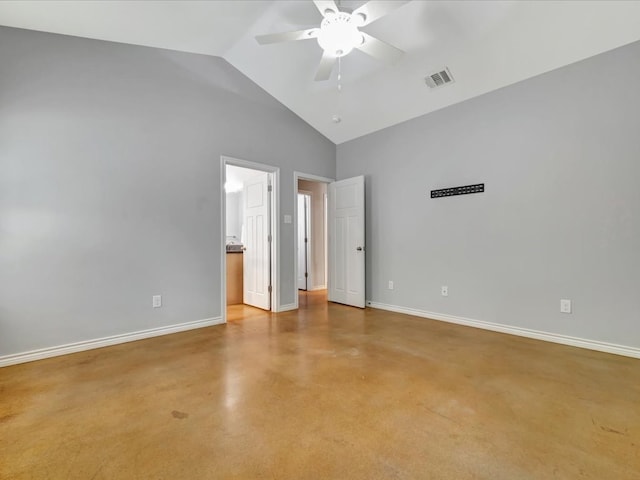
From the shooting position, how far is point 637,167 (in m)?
2.66

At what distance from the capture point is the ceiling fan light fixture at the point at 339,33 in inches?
86.3

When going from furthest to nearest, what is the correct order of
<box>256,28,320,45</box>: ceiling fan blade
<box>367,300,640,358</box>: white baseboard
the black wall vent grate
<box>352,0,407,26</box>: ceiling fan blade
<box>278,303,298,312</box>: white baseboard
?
<box>278,303,298,312</box>: white baseboard
the black wall vent grate
<box>367,300,640,358</box>: white baseboard
<box>256,28,320,45</box>: ceiling fan blade
<box>352,0,407,26</box>: ceiling fan blade

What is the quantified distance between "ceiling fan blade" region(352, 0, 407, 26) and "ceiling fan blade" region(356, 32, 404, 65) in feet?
0.71

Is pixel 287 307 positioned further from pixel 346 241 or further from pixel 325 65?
pixel 325 65

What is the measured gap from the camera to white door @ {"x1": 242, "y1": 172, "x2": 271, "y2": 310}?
4.50 m

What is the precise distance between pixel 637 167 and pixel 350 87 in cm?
306

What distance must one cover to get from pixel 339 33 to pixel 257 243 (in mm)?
3139

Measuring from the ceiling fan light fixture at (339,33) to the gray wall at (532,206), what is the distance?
2.08 m

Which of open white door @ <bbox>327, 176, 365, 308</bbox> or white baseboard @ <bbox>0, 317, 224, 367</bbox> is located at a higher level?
open white door @ <bbox>327, 176, 365, 308</bbox>

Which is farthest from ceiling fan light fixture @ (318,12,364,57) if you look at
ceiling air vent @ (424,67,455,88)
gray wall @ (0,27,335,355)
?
gray wall @ (0,27,335,355)

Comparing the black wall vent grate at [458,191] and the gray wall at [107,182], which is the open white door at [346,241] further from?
the gray wall at [107,182]

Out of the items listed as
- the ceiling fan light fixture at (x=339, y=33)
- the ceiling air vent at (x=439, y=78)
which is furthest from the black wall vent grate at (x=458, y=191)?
the ceiling fan light fixture at (x=339, y=33)

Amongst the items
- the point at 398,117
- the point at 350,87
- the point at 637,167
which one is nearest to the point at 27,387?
the point at 350,87

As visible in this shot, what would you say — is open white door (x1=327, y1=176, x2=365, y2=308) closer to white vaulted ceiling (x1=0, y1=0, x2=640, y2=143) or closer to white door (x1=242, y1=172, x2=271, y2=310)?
white door (x1=242, y1=172, x2=271, y2=310)
